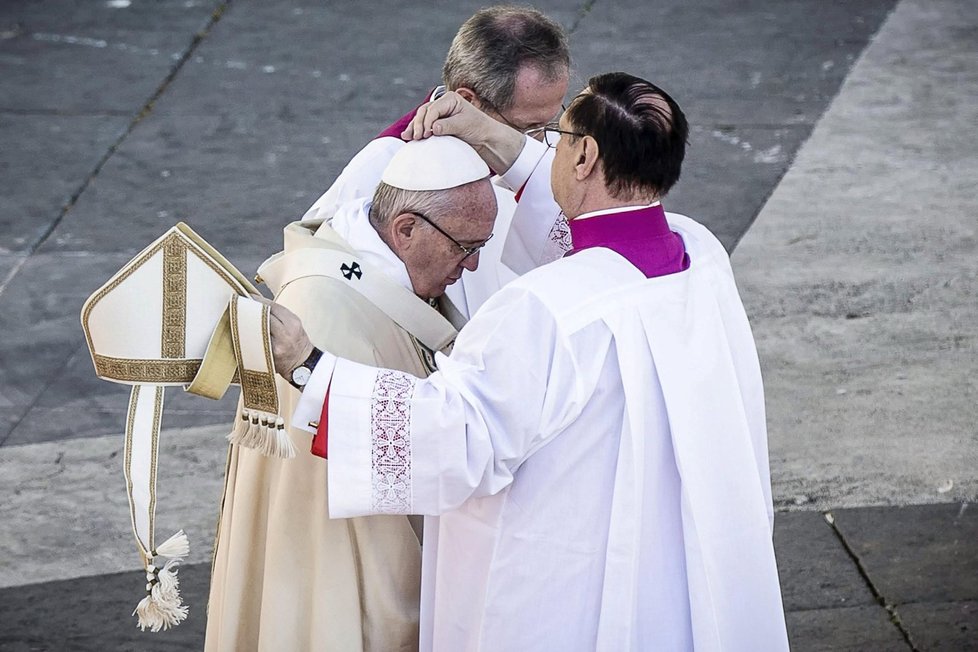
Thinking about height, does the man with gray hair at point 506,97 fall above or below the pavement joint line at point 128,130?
above

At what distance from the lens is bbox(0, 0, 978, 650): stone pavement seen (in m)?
4.59

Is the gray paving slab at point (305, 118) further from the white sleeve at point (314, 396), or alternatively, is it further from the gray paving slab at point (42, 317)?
the white sleeve at point (314, 396)

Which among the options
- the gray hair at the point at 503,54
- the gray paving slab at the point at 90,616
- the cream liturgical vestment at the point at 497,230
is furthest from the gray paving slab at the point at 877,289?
the gray paving slab at the point at 90,616

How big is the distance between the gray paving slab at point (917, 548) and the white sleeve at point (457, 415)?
90.2 inches

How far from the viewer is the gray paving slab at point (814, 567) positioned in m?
4.35

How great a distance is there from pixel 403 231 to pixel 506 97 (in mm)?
842

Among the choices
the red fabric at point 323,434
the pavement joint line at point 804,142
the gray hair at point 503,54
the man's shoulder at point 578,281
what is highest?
the man's shoulder at point 578,281

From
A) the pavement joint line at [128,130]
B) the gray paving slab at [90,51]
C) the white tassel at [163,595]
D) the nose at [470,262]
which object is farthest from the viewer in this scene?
the gray paving slab at [90,51]

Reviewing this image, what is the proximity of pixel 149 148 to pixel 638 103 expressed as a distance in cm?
584

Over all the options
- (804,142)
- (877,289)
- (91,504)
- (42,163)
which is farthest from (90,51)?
(877,289)

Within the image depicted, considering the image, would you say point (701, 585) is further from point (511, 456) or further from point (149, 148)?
point (149, 148)

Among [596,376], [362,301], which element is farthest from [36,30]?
[596,376]

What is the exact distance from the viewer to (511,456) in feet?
8.23

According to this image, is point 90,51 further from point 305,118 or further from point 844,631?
point 844,631
